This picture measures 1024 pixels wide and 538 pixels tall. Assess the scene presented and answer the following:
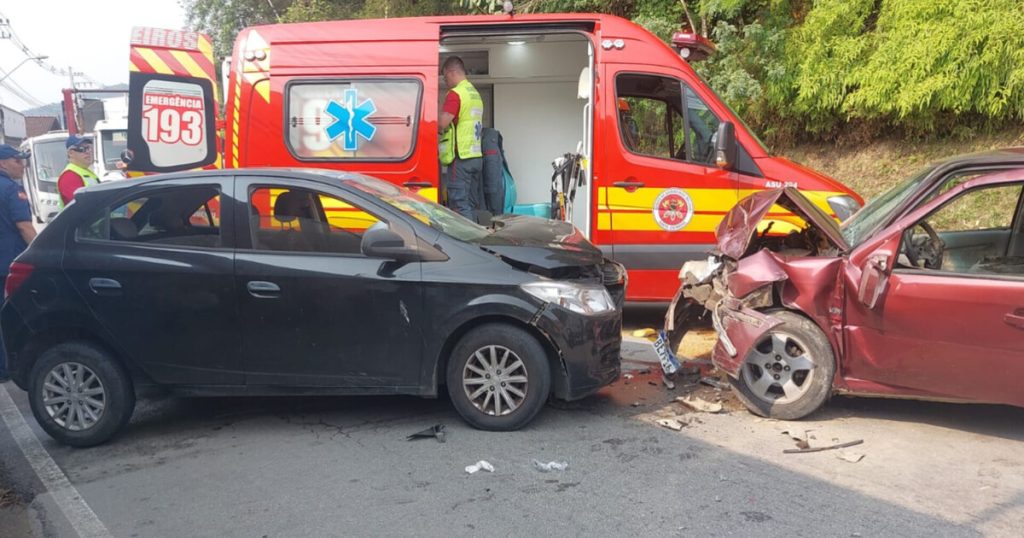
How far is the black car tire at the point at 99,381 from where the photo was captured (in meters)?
4.80

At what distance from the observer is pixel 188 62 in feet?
26.2

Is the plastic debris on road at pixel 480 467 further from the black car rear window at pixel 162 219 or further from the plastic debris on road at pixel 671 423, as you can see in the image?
the black car rear window at pixel 162 219

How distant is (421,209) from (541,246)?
891mm

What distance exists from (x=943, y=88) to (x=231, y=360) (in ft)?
25.9

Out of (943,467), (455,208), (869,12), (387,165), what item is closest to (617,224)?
(455,208)

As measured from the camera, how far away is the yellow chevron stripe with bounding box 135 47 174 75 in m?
7.79

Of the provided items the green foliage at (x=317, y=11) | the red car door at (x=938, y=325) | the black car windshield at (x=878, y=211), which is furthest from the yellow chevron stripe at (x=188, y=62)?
the green foliage at (x=317, y=11)

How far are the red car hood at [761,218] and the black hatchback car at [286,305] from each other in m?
0.97

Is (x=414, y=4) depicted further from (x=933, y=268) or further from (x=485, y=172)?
Result: (x=933, y=268)

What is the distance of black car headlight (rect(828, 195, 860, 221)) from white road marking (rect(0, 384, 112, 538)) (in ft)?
18.6

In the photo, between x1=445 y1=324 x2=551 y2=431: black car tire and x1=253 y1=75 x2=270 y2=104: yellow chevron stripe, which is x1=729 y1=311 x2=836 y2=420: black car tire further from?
x1=253 y1=75 x2=270 y2=104: yellow chevron stripe

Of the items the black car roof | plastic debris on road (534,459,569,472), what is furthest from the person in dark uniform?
plastic debris on road (534,459,569,472)

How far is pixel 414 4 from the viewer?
16531 mm

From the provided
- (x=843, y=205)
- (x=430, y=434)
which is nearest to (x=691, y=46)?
(x=843, y=205)
